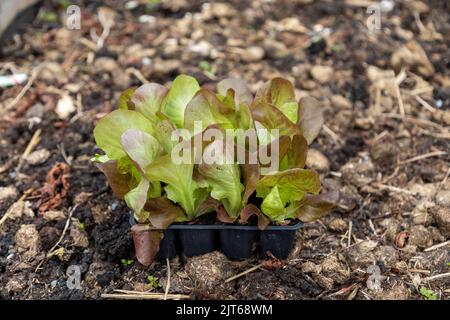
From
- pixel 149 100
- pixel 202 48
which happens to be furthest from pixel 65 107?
pixel 149 100

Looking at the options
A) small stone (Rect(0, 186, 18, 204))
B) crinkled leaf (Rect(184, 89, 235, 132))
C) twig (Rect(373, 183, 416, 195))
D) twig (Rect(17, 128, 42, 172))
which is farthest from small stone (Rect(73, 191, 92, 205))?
twig (Rect(373, 183, 416, 195))

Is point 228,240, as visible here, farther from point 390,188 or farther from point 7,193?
point 7,193

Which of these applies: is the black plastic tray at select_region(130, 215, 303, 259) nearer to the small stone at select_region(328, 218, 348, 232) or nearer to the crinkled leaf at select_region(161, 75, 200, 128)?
the small stone at select_region(328, 218, 348, 232)

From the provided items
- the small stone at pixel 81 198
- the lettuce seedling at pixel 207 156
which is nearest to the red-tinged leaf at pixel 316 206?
the lettuce seedling at pixel 207 156

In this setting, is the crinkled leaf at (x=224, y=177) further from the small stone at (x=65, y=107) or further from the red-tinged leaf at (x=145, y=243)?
Answer: the small stone at (x=65, y=107)

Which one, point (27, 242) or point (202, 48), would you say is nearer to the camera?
point (27, 242)
